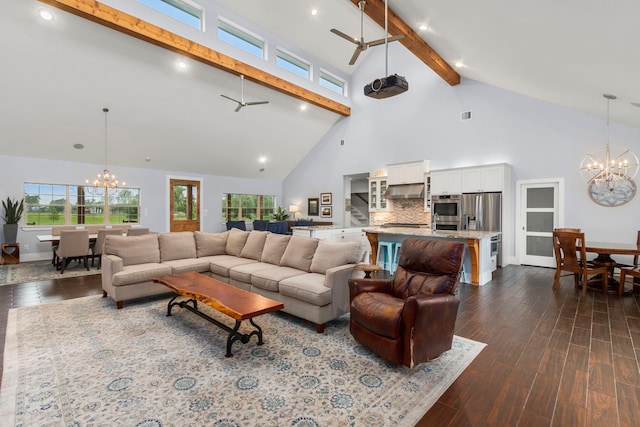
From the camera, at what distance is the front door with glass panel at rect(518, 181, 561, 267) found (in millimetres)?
6410

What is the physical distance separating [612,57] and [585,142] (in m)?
3.68

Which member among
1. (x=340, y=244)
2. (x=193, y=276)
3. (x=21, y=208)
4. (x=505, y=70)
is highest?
(x=505, y=70)

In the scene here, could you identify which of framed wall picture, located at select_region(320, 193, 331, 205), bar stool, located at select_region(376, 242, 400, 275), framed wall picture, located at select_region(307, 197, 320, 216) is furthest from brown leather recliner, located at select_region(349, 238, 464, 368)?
framed wall picture, located at select_region(307, 197, 320, 216)

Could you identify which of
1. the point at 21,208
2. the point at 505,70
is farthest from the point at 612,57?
the point at 21,208

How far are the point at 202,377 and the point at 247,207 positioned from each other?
31.4 feet

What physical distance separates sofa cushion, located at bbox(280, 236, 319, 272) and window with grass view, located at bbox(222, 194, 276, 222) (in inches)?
288

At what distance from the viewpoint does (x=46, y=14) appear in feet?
15.2

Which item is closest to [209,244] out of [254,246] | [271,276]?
[254,246]

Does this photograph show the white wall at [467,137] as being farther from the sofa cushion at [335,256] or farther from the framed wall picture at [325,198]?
the sofa cushion at [335,256]

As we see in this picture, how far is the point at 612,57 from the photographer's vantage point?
3.05 m

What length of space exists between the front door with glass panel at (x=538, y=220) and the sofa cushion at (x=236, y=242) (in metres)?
6.06

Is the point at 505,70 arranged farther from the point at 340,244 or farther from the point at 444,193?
the point at 340,244

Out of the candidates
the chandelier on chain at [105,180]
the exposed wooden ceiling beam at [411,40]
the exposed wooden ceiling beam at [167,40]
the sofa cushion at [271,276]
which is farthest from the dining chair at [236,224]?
the exposed wooden ceiling beam at [411,40]

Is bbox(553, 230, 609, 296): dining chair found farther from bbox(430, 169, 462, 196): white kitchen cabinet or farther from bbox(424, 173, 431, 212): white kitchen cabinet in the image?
bbox(424, 173, 431, 212): white kitchen cabinet
